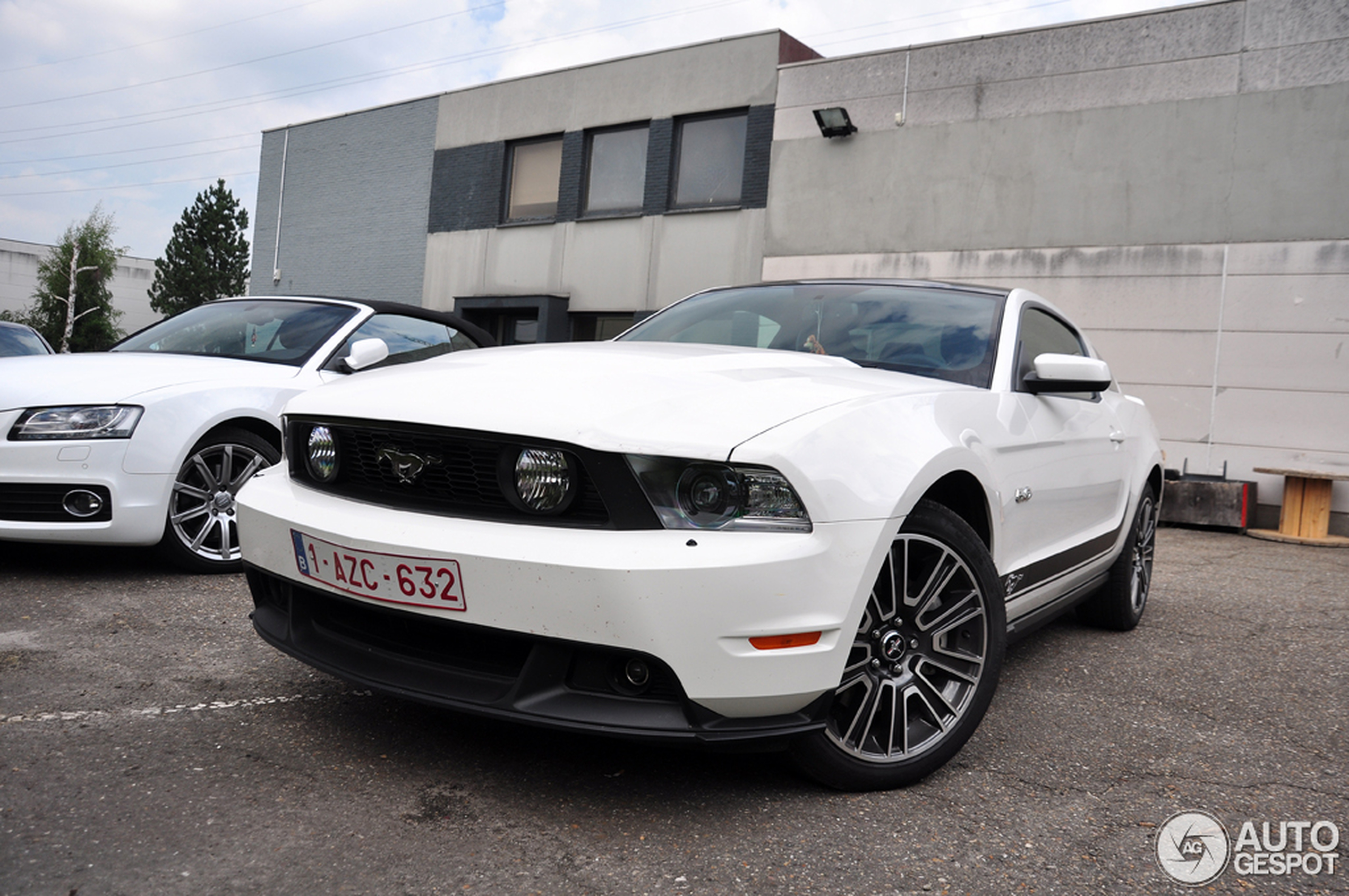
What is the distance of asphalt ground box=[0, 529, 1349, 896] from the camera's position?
1920 mm

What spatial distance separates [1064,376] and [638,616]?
1.80 m

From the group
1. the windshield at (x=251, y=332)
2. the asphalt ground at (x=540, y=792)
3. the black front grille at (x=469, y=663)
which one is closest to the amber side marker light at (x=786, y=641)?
the black front grille at (x=469, y=663)

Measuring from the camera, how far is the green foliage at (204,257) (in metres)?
52.8

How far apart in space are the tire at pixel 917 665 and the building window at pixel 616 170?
41.3 feet

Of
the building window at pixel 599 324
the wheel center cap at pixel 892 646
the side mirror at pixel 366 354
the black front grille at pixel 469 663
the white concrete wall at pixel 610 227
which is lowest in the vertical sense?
the black front grille at pixel 469 663

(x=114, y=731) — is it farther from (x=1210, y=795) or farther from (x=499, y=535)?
(x=1210, y=795)

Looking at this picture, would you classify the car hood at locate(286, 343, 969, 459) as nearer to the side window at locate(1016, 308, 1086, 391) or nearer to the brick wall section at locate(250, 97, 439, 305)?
the side window at locate(1016, 308, 1086, 391)

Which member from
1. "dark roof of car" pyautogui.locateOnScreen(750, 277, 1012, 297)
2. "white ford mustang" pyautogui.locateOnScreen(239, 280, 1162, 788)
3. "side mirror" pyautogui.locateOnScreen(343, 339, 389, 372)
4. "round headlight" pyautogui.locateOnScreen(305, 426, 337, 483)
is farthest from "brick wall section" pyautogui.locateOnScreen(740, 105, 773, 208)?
"round headlight" pyautogui.locateOnScreen(305, 426, 337, 483)

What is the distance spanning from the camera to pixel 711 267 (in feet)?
45.1

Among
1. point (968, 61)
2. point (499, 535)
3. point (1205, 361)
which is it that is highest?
point (968, 61)

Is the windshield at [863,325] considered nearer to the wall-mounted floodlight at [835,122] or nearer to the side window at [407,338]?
the side window at [407,338]

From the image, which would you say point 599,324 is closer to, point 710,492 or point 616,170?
point 616,170

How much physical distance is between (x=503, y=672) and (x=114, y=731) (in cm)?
112

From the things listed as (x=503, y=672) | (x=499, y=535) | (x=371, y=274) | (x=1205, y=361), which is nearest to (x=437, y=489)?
(x=499, y=535)
